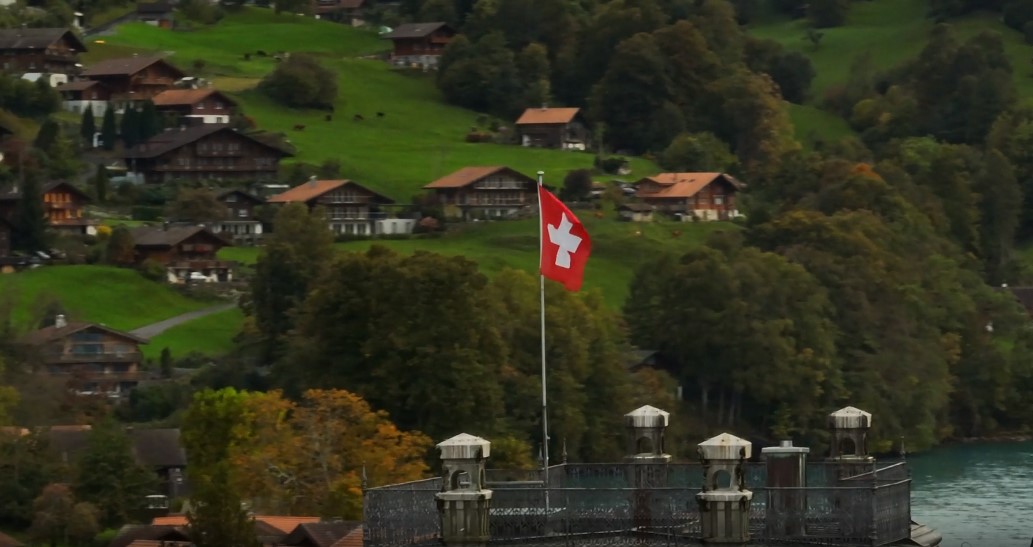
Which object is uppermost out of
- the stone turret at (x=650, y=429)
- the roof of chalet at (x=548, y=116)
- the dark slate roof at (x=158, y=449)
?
the roof of chalet at (x=548, y=116)

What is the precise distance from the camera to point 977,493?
9531 cm

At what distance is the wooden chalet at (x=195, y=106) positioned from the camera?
579 ft

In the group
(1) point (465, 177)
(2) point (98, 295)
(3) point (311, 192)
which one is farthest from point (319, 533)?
(1) point (465, 177)

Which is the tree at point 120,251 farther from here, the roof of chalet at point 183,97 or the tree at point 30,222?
the roof of chalet at point 183,97

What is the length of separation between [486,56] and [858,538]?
556ft

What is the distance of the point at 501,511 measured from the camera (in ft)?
94.4

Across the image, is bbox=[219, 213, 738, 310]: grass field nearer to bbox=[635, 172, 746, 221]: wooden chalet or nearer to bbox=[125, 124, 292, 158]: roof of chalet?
bbox=[635, 172, 746, 221]: wooden chalet

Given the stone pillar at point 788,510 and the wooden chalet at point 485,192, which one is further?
the wooden chalet at point 485,192

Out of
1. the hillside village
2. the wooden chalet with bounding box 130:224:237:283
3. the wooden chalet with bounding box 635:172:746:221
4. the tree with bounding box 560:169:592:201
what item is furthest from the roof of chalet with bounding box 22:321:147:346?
the wooden chalet with bounding box 635:172:746:221

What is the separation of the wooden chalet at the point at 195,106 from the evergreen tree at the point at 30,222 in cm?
3130

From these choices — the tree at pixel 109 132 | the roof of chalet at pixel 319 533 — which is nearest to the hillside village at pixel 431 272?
the roof of chalet at pixel 319 533

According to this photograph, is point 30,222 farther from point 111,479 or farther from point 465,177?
point 111,479

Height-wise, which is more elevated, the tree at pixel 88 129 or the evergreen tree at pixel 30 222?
the tree at pixel 88 129

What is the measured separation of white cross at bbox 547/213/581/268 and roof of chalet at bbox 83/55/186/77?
482 ft
